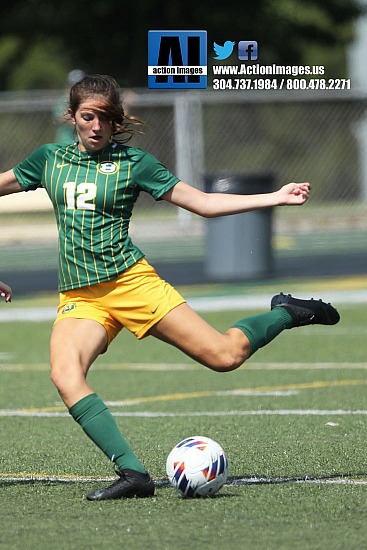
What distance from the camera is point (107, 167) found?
6.65 metres

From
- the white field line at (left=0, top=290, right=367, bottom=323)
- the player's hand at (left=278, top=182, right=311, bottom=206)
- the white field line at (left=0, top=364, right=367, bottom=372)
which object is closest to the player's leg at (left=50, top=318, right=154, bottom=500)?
the player's hand at (left=278, top=182, right=311, bottom=206)

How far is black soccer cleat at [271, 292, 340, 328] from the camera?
24.1ft

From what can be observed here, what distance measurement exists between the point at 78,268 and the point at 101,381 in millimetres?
4985

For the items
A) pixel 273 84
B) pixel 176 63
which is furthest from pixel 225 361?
pixel 273 84

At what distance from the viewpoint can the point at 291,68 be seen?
3644 centimetres

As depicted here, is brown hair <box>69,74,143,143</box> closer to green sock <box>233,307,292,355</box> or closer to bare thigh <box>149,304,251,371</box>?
bare thigh <box>149,304,251,371</box>

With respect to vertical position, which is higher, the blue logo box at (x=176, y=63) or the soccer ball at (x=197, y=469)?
the blue logo box at (x=176, y=63)

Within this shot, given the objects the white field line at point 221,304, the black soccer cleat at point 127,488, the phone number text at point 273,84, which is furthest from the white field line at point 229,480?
the phone number text at point 273,84

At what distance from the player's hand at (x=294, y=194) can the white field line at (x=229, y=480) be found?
1.42 m

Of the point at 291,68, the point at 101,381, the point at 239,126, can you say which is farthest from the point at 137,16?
the point at 101,381

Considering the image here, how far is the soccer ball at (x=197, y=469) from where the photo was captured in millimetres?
6359

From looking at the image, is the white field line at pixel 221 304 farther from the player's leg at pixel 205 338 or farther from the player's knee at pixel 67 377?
the player's knee at pixel 67 377

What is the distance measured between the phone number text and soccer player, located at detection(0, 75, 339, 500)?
20.5 meters

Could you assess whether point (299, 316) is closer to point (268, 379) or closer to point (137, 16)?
point (268, 379)
